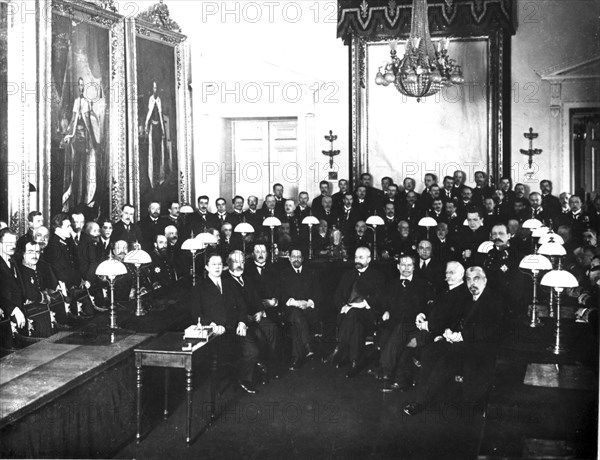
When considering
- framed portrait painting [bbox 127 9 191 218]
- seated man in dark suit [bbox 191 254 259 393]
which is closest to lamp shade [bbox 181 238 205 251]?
seated man in dark suit [bbox 191 254 259 393]

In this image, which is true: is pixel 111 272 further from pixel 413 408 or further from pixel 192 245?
pixel 413 408

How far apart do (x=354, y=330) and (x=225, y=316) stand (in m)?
1.53

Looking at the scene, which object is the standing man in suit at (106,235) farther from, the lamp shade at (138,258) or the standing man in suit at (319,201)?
the standing man in suit at (319,201)

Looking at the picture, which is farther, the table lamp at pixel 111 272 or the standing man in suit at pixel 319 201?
the standing man in suit at pixel 319 201

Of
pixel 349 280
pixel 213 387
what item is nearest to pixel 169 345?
pixel 213 387

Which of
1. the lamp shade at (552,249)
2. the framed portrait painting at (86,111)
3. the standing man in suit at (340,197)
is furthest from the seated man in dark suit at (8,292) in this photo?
the standing man in suit at (340,197)

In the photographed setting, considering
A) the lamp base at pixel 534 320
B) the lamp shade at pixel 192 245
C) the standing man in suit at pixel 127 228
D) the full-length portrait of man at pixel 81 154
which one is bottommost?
→ the lamp base at pixel 534 320

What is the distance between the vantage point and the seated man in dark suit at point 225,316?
7098 millimetres

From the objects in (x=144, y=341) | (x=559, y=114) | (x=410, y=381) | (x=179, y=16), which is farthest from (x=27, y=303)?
(x=559, y=114)

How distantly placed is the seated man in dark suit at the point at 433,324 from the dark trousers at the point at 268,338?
1.28 m

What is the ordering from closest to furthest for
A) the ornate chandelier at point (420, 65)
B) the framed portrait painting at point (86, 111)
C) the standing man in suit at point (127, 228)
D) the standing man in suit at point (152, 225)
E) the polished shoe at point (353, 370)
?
the polished shoe at point (353, 370) → the ornate chandelier at point (420, 65) → the framed portrait painting at point (86, 111) → the standing man in suit at point (127, 228) → the standing man in suit at point (152, 225)

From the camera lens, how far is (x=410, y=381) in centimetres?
708

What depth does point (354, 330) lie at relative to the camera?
7832mm

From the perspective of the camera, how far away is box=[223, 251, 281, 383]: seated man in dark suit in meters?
7.62
